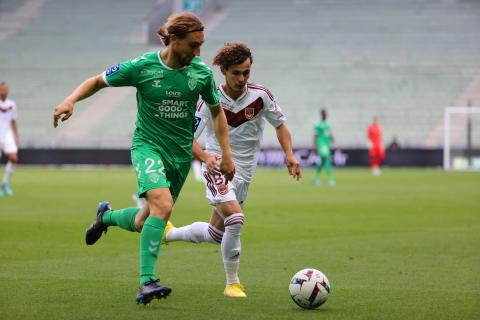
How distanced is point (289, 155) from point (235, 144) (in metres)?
0.53

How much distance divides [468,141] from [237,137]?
32.2 meters

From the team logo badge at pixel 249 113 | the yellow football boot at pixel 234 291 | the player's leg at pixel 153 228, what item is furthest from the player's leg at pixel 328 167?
the player's leg at pixel 153 228

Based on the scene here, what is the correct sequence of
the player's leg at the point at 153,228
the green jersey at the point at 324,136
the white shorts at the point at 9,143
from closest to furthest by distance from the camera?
the player's leg at the point at 153,228
the white shorts at the point at 9,143
the green jersey at the point at 324,136

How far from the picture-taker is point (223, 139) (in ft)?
25.5

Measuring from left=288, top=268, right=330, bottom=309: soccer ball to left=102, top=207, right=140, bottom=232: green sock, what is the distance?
151 cm

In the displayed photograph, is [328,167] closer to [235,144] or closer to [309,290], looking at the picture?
[235,144]

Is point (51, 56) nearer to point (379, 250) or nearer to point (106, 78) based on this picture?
point (379, 250)

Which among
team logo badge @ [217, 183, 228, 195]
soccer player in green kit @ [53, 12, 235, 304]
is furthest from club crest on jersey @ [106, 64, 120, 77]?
team logo badge @ [217, 183, 228, 195]

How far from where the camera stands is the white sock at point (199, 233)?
28.7 feet

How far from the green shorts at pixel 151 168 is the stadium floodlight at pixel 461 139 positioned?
32.8 m

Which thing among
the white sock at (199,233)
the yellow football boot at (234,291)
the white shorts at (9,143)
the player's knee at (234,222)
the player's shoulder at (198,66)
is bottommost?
the white shorts at (9,143)

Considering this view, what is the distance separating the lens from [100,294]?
7824 millimetres

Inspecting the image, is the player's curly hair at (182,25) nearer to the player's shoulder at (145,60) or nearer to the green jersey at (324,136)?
the player's shoulder at (145,60)

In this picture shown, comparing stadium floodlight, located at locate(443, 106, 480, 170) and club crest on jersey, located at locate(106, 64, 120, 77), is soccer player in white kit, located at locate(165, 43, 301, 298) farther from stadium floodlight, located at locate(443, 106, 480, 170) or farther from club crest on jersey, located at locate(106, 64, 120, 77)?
stadium floodlight, located at locate(443, 106, 480, 170)
